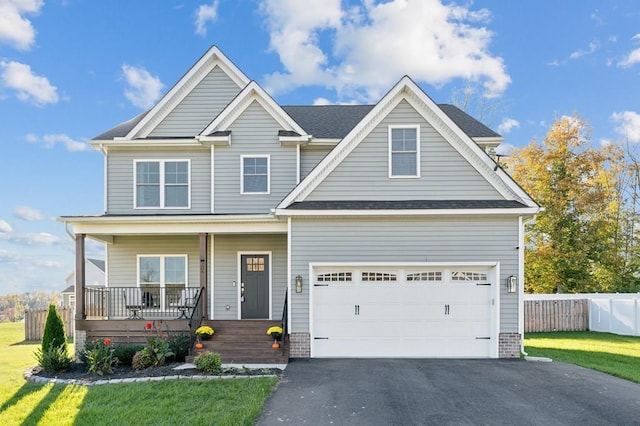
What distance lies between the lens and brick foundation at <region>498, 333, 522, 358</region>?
11.0 m

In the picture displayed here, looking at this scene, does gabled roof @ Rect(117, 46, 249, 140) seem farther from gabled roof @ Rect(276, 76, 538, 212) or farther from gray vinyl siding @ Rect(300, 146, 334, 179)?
gabled roof @ Rect(276, 76, 538, 212)

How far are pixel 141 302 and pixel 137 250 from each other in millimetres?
1882

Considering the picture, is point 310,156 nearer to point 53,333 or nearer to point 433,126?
point 433,126

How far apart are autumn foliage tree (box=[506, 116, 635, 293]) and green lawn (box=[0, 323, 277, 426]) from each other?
20.0 meters

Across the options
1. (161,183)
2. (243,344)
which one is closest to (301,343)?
(243,344)

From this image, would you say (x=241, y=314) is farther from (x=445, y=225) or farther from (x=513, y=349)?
(x=513, y=349)

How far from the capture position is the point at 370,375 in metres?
9.22

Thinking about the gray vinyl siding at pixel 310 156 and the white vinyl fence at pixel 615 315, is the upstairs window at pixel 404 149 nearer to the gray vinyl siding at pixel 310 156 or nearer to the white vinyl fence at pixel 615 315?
the gray vinyl siding at pixel 310 156

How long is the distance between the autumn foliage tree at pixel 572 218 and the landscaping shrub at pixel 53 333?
22075 mm

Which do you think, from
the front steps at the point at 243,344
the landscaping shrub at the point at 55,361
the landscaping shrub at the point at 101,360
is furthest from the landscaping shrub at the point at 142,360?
the landscaping shrub at the point at 55,361

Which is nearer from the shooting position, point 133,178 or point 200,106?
point 133,178

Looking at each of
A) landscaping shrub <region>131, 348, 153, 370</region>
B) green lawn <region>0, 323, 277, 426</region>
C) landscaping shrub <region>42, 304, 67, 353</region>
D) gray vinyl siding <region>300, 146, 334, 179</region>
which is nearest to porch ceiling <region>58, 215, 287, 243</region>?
landscaping shrub <region>42, 304, 67, 353</region>

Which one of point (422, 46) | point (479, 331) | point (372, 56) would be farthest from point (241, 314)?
point (422, 46)

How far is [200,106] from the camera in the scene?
14.5m
